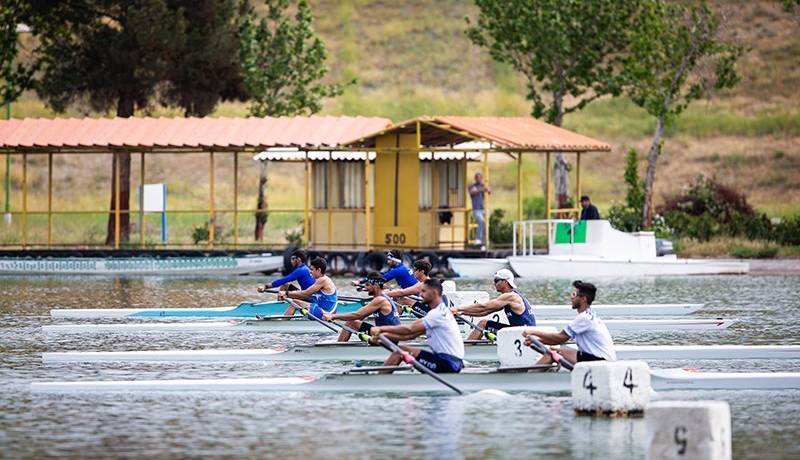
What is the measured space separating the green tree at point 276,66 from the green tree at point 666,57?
1062cm

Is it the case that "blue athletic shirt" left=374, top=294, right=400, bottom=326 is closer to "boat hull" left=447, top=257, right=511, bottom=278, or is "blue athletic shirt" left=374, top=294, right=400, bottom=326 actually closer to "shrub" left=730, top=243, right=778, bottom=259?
"boat hull" left=447, top=257, right=511, bottom=278

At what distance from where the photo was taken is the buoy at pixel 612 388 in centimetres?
1870

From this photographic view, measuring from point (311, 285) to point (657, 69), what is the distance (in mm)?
29113

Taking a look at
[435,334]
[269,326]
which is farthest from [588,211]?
[435,334]

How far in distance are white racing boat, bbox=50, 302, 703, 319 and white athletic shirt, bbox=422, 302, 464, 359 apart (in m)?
11.2

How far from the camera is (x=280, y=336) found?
29.5 m

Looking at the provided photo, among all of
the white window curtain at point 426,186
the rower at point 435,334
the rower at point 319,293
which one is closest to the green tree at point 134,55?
the white window curtain at point 426,186

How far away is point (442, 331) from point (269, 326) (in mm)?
9821

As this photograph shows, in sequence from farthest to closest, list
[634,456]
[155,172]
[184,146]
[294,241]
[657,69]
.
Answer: [155,172] < [657,69] < [294,241] < [184,146] < [634,456]

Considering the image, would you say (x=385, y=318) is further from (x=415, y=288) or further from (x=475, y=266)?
(x=475, y=266)

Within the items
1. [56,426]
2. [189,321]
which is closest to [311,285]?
[189,321]

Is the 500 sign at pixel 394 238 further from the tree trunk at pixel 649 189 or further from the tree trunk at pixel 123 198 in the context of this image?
the tree trunk at pixel 649 189

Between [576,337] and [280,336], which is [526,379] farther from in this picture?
[280,336]

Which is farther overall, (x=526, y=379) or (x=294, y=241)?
(x=294, y=241)
